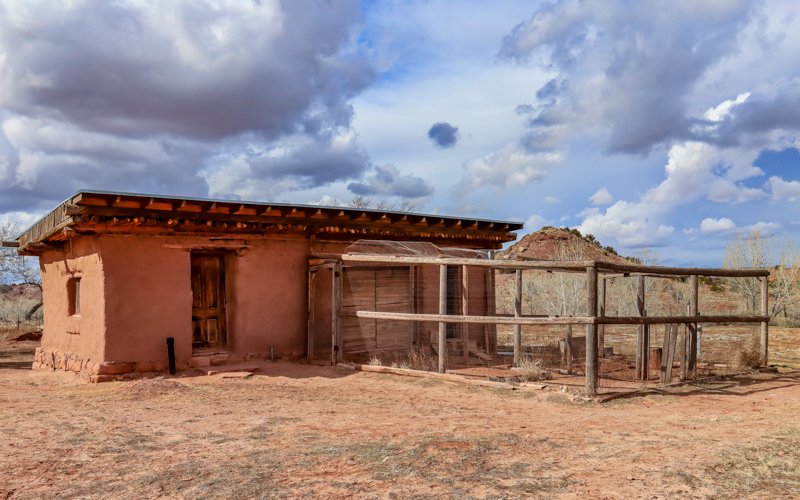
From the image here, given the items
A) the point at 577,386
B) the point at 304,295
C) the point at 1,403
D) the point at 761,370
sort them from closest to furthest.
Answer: the point at 1,403
the point at 577,386
the point at 761,370
the point at 304,295

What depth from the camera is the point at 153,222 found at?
9.84 meters

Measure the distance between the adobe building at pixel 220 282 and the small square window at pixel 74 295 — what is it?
0.11ft

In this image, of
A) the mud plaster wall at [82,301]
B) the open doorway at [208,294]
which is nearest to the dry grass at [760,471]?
the mud plaster wall at [82,301]

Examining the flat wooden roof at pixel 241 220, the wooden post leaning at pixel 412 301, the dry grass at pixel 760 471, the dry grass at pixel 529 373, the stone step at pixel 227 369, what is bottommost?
the stone step at pixel 227 369

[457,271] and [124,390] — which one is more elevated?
[457,271]

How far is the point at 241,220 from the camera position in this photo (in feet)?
35.2

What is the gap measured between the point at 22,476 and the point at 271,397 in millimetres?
3853

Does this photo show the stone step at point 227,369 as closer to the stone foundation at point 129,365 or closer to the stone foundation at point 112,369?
the stone foundation at point 129,365

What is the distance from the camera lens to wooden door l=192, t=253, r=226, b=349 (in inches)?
464

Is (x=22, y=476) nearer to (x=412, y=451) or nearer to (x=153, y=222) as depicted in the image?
(x=412, y=451)

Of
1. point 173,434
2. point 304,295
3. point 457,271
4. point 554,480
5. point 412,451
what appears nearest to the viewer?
point 554,480

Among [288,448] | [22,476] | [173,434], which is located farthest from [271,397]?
[22,476]

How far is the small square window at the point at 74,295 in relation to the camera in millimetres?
11648

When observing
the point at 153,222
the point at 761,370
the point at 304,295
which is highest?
the point at 153,222
